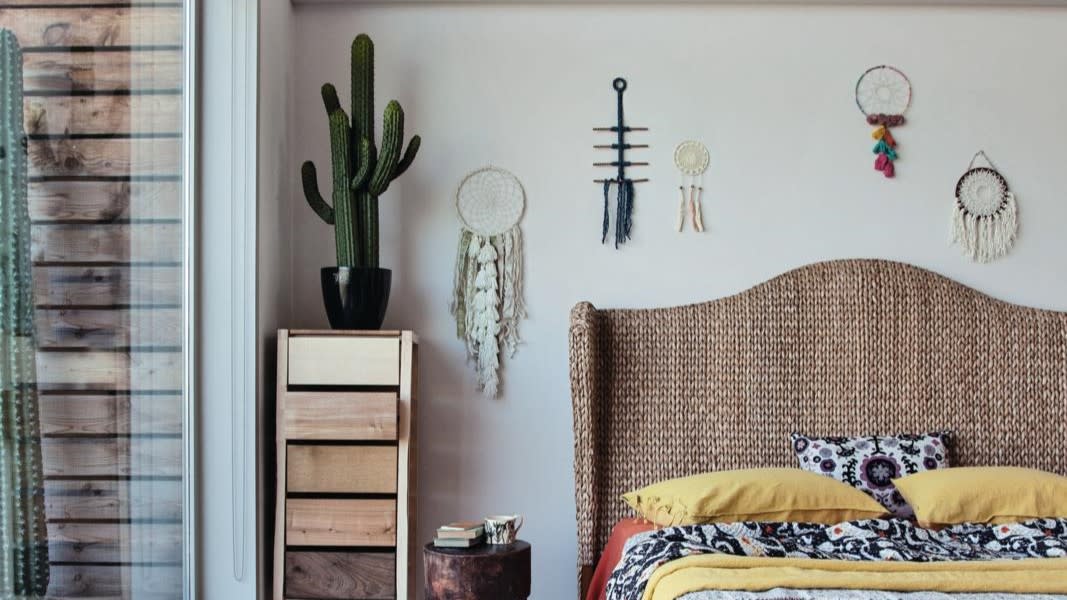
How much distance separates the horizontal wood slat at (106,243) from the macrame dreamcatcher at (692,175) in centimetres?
160

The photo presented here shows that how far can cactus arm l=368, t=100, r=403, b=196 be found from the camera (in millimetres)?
3209

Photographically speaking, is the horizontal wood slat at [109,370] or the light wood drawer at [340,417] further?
the light wood drawer at [340,417]

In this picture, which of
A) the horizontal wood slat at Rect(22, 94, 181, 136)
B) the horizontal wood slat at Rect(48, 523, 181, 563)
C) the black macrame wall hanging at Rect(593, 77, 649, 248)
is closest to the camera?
the horizontal wood slat at Rect(22, 94, 181, 136)

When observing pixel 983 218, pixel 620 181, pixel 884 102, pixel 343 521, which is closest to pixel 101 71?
pixel 343 521

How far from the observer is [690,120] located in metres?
3.61

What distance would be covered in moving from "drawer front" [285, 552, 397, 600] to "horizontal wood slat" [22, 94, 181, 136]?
1.27m

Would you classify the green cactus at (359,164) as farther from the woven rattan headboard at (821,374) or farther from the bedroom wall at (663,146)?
the woven rattan headboard at (821,374)

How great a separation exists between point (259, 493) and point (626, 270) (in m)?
1.35

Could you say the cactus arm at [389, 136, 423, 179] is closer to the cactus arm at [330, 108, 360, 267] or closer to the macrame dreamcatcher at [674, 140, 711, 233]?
the cactus arm at [330, 108, 360, 267]

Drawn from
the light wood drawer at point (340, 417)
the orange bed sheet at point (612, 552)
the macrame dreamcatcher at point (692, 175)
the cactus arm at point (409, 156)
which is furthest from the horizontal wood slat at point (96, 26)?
the orange bed sheet at point (612, 552)

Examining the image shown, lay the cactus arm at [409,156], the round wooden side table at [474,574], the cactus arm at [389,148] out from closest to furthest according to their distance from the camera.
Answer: the round wooden side table at [474,574], the cactus arm at [389,148], the cactus arm at [409,156]

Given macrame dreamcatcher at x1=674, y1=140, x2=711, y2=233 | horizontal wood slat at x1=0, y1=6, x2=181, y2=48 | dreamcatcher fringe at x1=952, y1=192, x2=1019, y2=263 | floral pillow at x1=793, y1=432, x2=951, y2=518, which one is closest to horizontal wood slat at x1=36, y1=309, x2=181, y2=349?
horizontal wood slat at x1=0, y1=6, x2=181, y2=48

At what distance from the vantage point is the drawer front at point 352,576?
311 centimetres

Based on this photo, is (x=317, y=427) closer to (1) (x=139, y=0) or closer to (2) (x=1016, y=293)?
(1) (x=139, y=0)
